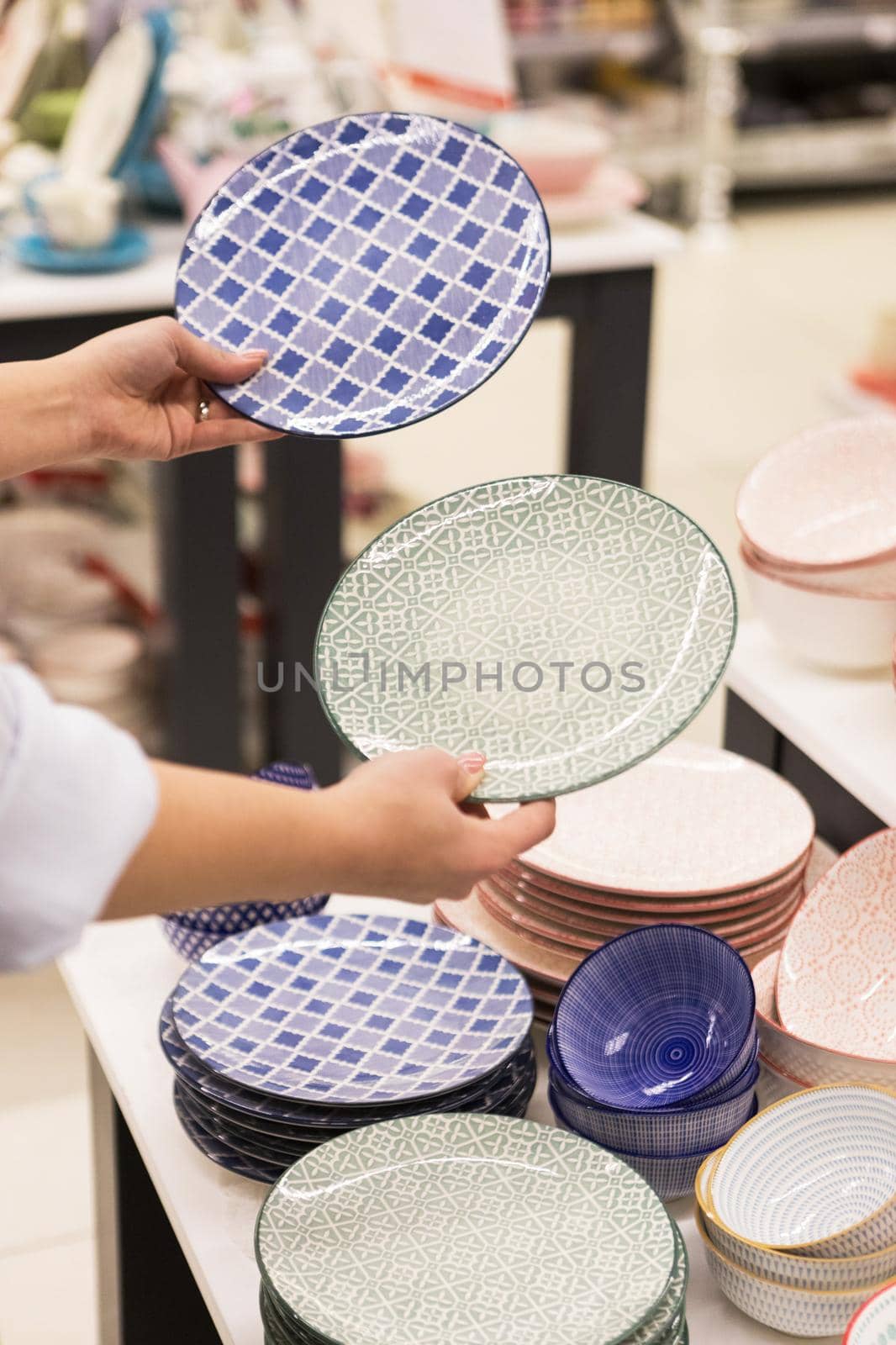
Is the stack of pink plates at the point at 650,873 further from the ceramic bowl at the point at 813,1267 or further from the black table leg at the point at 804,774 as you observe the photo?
the ceramic bowl at the point at 813,1267

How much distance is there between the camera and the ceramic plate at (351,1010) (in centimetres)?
113

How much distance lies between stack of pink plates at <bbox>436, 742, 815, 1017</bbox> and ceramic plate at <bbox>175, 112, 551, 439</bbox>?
0.37 m

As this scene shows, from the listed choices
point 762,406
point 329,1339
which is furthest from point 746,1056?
point 762,406

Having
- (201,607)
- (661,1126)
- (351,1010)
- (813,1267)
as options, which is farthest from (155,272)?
(813,1267)

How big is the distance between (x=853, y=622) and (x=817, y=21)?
5.52 m

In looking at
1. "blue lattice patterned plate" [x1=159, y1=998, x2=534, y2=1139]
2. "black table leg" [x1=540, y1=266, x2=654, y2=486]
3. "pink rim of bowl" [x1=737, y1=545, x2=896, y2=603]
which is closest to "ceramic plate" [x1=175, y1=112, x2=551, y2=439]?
"pink rim of bowl" [x1=737, y1=545, x2=896, y2=603]

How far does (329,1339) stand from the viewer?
92cm

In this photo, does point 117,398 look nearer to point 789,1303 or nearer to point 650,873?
point 650,873

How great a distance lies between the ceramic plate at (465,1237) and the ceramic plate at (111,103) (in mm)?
1888

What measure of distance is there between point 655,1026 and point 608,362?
1611 millimetres

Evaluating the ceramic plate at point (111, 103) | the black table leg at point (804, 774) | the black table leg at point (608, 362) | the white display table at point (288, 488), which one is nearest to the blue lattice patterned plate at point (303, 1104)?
the black table leg at point (804, 774)

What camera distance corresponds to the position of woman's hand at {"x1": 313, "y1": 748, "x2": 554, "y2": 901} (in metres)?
0.90

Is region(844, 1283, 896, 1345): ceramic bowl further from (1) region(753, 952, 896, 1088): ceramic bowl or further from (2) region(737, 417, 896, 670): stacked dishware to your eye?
(2) region(737, 417, 896, 670): stacked dishware

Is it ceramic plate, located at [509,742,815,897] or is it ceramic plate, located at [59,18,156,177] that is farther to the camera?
ceramic plate, located at [59,18,156,177]
